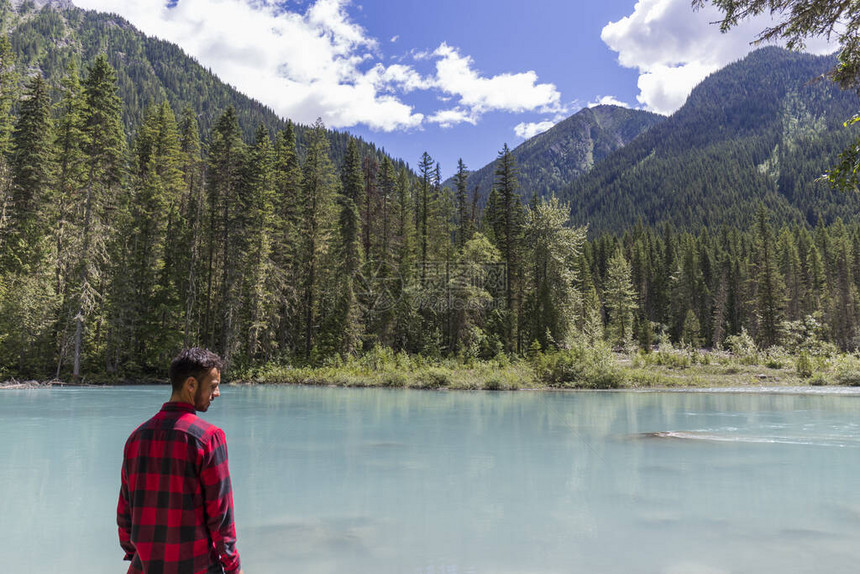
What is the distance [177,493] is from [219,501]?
0.20 metres

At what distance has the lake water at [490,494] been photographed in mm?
5824

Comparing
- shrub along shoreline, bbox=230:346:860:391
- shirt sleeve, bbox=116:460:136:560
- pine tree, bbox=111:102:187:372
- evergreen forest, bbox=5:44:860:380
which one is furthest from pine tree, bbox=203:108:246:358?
shirt sleeve, bbox=116:460:136:560

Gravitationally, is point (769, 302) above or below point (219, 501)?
above

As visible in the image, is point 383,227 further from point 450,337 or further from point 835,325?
point 835,325

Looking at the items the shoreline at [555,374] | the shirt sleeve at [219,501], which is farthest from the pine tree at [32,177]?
the shirt sleeve at [219,501]

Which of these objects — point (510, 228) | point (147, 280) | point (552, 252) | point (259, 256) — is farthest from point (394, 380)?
point (552, 252)

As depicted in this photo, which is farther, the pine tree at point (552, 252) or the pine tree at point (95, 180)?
the pine tree at point (552, 252)

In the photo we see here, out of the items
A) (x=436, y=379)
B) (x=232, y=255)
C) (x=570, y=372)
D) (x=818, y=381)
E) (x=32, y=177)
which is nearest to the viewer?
(x=818, y=381)

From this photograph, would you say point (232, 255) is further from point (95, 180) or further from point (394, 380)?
point (394, 380)

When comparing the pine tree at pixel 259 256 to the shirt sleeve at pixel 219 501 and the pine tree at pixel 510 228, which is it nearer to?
the pine tree at pixel 510 228

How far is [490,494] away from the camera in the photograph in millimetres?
8297

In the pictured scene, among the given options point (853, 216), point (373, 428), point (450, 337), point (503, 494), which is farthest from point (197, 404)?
point (853, 216)

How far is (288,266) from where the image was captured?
133 feet

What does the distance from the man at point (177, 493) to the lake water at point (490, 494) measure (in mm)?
3258
